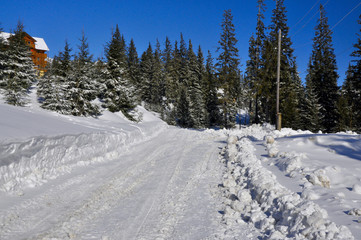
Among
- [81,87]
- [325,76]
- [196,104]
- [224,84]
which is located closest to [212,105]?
[196,104]

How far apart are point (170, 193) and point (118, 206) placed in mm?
1338

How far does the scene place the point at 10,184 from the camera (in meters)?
4.92

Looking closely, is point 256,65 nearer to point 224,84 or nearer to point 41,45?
point 224,84

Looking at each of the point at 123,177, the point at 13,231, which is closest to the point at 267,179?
the point at 123,177

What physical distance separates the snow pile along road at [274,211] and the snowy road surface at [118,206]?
0.46 metres

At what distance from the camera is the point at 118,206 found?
15.1ft

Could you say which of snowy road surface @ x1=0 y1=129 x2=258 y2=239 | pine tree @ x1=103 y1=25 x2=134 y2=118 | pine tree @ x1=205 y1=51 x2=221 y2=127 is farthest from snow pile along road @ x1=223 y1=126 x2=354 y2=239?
pine tree @ x1=205 y1=51 x2=221 y2=127

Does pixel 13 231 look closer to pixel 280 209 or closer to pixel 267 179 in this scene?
pixel 280 209

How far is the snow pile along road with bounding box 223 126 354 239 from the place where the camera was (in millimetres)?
2932

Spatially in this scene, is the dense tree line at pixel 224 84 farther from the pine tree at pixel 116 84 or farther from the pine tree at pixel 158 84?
the pine tree at pixel 158 84

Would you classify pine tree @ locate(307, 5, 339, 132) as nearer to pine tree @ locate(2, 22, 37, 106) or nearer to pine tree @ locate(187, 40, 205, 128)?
pine tree @ locate(187, 40, 205, 128)

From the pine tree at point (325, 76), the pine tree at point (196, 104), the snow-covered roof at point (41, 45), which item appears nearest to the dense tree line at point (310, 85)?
the pine tree at point (325, 76)

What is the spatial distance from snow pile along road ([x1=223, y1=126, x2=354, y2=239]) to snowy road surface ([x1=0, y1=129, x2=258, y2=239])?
46cm

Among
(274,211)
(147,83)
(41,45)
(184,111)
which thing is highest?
A: (41,45)
